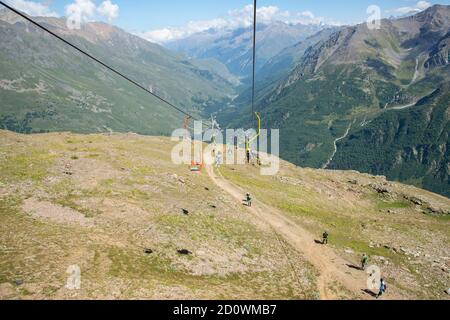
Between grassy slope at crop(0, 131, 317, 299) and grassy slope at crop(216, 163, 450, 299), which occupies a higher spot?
grassy slope at crop(0, 131, 317, 299)

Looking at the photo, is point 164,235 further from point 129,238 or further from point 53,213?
point 53,213

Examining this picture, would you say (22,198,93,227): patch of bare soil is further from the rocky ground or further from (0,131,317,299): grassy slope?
(0,131,317,299): grassy slope

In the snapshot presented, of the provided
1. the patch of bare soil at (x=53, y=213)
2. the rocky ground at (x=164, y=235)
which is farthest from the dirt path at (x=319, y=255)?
the patch of bare soil at (x=53, y=213)

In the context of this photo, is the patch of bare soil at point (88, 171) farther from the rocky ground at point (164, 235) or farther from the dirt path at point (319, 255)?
the dirt path at point (319, 255)

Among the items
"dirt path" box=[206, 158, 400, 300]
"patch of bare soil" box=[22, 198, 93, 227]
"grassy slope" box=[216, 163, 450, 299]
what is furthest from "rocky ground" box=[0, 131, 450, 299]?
"dirt path" box=[206, 158, 400, 300]

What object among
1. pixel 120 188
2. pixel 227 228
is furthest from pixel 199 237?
pixel 120 188

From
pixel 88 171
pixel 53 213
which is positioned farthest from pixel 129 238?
pixel 88 171
